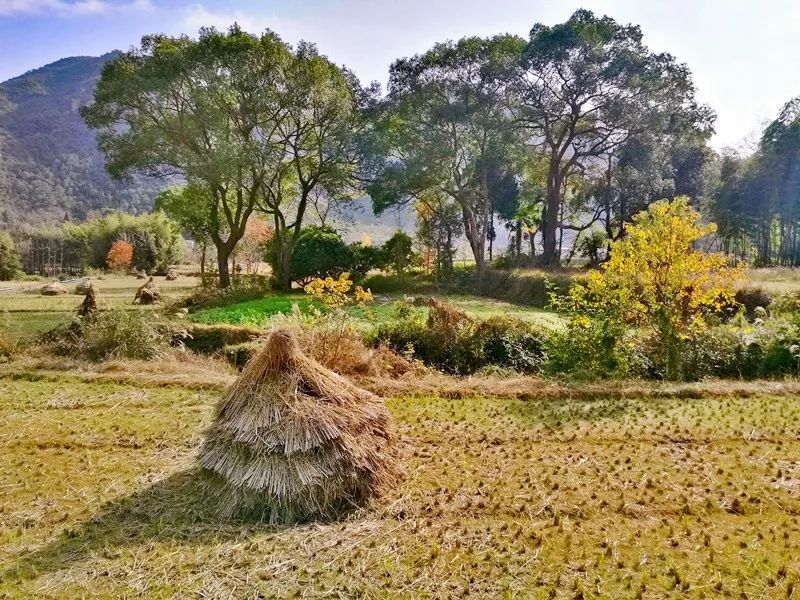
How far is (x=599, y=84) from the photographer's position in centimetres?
2281

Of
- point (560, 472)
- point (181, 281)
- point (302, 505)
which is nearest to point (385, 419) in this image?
point (302, 505)

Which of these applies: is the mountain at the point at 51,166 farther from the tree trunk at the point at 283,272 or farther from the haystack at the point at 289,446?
the haystack at the point at 289,446

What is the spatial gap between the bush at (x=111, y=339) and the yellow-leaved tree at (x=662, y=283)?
757cm

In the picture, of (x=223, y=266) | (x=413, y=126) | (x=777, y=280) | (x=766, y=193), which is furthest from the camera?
(x=413, y=126)

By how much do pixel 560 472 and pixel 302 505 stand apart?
2.30 m

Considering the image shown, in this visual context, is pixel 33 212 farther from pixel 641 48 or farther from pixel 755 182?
pixel 755 182

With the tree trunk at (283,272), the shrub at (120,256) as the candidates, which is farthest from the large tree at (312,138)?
the shrub at (120,256)

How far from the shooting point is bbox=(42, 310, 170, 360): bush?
988cm

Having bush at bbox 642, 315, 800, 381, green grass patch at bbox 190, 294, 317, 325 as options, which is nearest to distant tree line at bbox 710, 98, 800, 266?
bush at bbox 642, 315, 800, 381

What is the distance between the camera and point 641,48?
22547mm

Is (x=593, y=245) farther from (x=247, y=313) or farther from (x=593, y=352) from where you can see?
(x=593, y=352)

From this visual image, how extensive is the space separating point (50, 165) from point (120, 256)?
3443 centimetres

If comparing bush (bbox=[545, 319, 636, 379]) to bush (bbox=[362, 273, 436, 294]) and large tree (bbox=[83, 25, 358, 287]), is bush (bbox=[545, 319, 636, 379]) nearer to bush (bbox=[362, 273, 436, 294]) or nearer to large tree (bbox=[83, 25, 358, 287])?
bush (bbox=[362, 273, 436, 294])

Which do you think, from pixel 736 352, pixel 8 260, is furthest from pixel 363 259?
pixel 8 260
